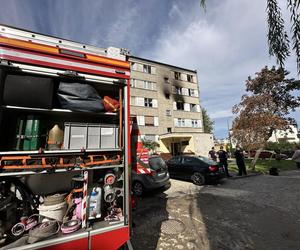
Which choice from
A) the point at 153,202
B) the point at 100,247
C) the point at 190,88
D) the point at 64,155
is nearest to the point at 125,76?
the point at 64,155

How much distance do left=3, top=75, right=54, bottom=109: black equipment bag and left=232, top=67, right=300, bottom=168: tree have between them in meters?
14.5

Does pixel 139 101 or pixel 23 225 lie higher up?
pixel 139 101

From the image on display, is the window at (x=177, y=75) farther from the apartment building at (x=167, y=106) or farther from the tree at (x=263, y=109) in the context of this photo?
the tree at (x=263, y=109)

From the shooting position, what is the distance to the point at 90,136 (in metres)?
2.73

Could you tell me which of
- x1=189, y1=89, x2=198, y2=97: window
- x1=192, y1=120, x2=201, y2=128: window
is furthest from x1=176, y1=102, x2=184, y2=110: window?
x1=192, y1=120, x2=201, y2=128: window

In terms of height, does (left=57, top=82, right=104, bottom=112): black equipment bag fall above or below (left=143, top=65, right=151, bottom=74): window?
below

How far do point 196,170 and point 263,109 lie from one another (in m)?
9.61

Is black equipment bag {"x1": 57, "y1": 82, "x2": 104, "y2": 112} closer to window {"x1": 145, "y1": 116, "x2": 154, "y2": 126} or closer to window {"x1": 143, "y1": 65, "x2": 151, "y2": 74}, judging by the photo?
window {"x1": 145, "y1": 116, "x2": 154, "y2": 126}

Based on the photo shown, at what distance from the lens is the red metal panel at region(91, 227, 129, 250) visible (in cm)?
226

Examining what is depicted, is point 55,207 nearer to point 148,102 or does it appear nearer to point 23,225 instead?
point 23,225

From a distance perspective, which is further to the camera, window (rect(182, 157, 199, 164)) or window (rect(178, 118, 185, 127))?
window (rect(178, 118, 185, 127))

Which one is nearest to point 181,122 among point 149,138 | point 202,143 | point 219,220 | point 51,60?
point 202,143

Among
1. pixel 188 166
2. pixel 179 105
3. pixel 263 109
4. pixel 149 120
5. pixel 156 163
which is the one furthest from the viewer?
pixel 179 105

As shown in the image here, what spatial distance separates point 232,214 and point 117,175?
3814mm
